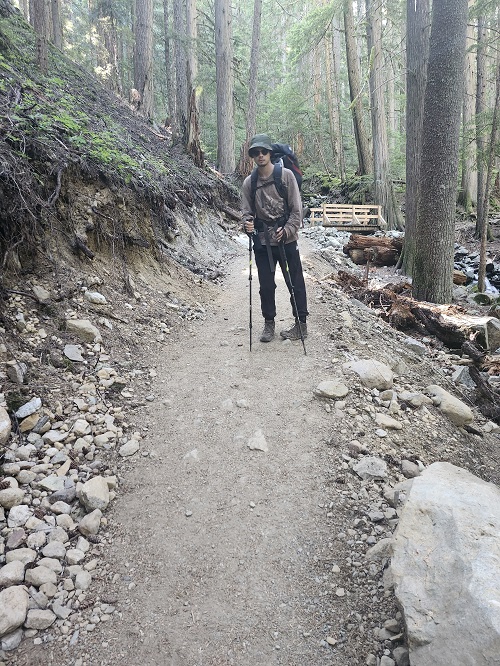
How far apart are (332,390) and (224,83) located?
16888 millimetres

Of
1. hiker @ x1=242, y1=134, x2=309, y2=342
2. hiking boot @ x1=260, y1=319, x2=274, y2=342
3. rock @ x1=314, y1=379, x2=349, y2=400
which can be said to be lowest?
rock @ x1=314, y1=379, x2=349, y2=400

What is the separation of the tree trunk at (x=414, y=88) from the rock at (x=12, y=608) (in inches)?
344

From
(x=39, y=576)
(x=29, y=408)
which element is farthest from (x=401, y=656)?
(x=29, y=408)

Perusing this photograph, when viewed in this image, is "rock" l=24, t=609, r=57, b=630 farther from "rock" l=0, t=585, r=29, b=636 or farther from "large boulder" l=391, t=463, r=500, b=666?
"large boulder" l=391, t=463, r=500, b=666

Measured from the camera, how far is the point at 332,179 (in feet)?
79.9

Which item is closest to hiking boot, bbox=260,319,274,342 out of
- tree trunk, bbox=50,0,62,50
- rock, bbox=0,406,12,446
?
rock, bbox=0,406,12,446

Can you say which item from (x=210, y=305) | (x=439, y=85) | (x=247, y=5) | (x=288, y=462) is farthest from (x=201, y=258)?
(x=247, y=5)

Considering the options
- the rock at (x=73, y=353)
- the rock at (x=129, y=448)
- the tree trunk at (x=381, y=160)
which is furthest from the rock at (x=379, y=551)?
the tree trunk at (x=381, y=160)

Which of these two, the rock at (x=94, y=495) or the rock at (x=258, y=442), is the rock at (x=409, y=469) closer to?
the rock at (x=258, y=442)

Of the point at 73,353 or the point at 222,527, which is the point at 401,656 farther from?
the point at 73,353

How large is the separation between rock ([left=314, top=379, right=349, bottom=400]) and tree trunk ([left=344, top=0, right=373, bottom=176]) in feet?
54.7

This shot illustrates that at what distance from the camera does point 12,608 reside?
6.37ft

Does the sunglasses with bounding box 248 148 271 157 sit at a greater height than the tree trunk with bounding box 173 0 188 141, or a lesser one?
lesser

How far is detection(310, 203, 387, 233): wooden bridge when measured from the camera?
642 inches
